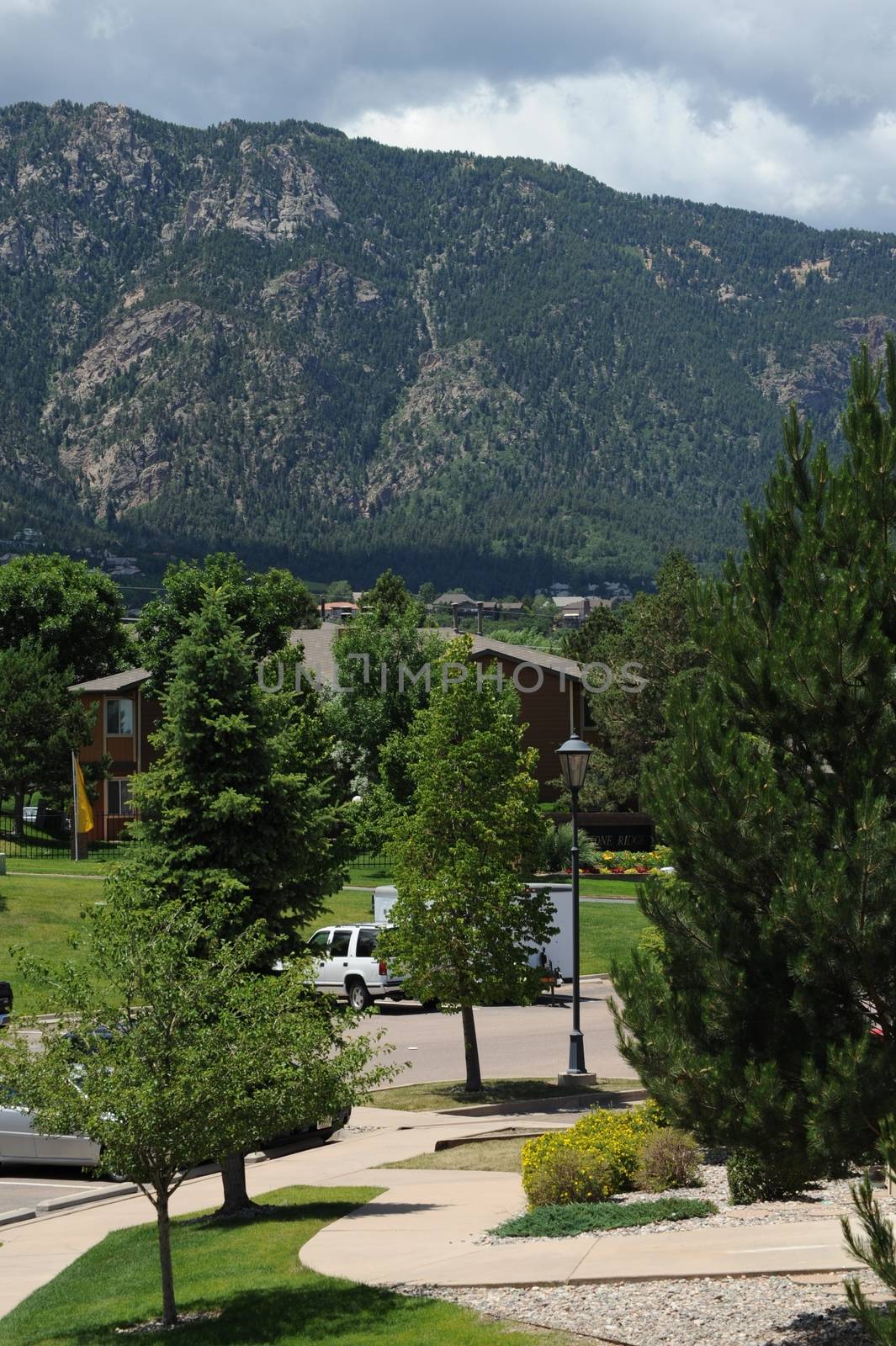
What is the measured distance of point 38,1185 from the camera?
66.7ft

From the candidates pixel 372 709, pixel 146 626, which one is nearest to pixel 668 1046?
pixel 372 709

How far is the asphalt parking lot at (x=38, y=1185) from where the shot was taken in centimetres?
1931

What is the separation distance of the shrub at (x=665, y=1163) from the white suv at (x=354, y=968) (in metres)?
17.9

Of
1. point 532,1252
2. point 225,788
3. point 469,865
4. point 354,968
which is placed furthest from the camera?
point 354,968

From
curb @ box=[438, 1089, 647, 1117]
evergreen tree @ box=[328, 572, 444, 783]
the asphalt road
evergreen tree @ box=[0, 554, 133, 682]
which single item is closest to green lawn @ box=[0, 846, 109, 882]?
evergreen tree @ box=[328, 572, 444, 783]

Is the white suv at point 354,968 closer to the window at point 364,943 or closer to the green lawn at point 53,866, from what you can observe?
the window at point 364,943

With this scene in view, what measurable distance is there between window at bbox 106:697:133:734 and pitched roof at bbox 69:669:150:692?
0.77m

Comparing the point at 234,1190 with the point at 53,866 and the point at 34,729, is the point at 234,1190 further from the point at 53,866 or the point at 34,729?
the point at 34,729

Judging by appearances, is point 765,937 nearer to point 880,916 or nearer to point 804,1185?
point 880,916

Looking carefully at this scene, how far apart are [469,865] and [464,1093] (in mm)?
3801

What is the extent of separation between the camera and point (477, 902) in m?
24.3

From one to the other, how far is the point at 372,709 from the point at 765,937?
163 feet

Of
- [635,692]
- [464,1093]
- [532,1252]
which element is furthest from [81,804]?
[532,1252]

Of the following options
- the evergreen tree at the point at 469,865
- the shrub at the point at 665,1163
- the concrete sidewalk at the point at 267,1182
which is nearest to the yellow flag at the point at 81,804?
the evergreen tree at the point at 469,865
